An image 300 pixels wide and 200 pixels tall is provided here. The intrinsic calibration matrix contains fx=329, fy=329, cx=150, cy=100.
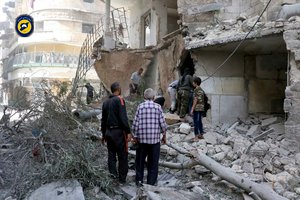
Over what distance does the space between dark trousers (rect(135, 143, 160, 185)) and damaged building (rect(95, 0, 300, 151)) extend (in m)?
2.98

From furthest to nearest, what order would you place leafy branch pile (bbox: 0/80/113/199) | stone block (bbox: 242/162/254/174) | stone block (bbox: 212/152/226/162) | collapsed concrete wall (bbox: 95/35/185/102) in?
collapsed concrete wall (bbox: 95/35/185/102), stone block (bbox: 212/152/226/162), stone block (bbox: 242/162/254/174), leafy branch pile (bbox: 0/80/113/199)

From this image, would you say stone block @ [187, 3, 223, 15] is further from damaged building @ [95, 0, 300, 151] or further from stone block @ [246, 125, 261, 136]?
stone block @ [246, 125, 261, 136]

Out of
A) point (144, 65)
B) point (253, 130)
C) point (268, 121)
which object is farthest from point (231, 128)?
point (144, 65)

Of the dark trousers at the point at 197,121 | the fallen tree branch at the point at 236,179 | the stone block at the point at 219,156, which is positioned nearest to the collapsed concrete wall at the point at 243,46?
the dark trousers at the point at 197,121

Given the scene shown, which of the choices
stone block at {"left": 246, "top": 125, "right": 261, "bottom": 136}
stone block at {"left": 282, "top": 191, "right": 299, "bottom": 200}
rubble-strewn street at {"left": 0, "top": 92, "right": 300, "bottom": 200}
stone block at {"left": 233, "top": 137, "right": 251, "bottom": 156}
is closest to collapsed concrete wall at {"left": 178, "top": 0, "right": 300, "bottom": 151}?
stone block at {"left": 246, "top": 125, "right": 261, "bottom": 136}

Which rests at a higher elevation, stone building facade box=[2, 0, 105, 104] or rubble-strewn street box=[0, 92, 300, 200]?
stone building facade box=[2, 0, 105, 104]

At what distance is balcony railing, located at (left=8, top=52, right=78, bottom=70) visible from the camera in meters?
28.4

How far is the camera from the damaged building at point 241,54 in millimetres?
6734

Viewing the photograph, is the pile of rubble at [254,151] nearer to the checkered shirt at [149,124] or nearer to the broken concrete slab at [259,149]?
the broken concrete slab at [259,149]

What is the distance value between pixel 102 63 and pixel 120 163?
884 cm

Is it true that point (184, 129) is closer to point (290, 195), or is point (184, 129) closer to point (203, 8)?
point (290, 195)

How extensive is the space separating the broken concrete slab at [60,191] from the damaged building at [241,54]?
424cm

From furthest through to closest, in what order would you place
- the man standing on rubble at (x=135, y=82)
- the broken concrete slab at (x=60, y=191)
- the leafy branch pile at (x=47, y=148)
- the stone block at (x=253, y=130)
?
1. the man standing on rubble at (x=135, y=82)
2. the stone block at (x=253, y=130)
3. the leafy branch pile at (x=47, y=148)
4. the broken concrete slab at (x=60, y=191)

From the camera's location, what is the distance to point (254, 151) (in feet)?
19.8
